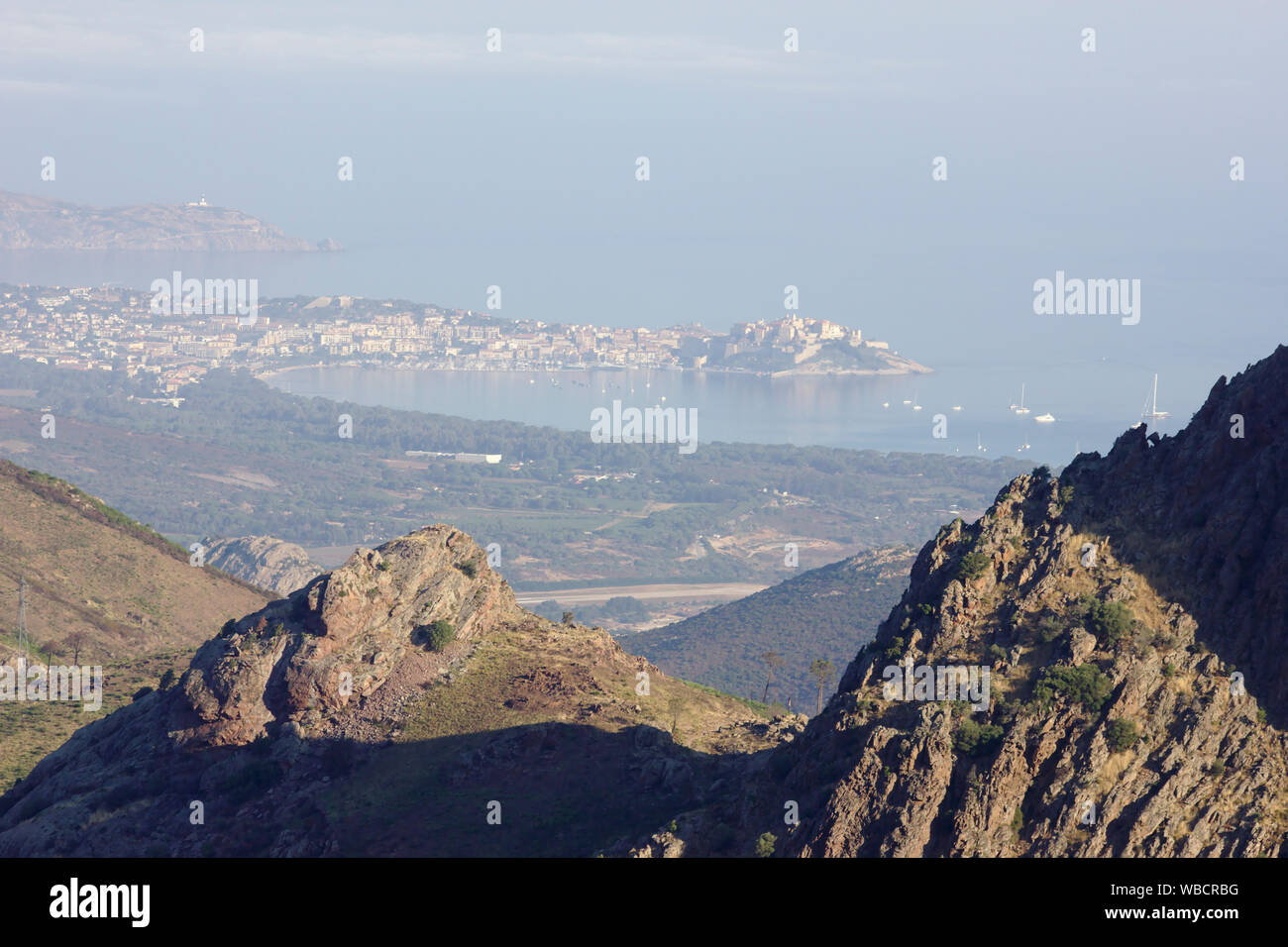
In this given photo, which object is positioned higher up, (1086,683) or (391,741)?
(1086,683)

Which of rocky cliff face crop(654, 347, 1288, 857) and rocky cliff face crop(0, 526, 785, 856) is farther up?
rocky cliff face crop(654, 347, 1288, 857)

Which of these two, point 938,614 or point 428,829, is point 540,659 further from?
point 938,614

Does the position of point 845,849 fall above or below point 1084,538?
below

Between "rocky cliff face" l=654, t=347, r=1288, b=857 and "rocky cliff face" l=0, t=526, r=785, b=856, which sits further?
"rocky cliff face" l=0, t=526, r=785, b=856

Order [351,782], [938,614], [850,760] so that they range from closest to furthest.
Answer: [850,760] → [938,614] → [351,782]
